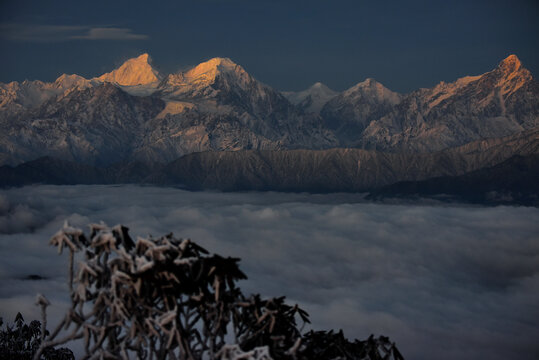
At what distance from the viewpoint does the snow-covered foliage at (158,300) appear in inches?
1167

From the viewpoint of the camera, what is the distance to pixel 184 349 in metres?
30.1

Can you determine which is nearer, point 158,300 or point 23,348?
point 158,300

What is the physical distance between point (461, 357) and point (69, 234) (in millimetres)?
185999

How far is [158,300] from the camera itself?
105 feet

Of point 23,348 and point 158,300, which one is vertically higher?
point 158,300

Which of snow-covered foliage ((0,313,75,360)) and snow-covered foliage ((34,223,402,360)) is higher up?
snow-covered foliage ((34,223,402,360))

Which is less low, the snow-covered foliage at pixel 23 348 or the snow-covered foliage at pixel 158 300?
the snow-covered foliage at pixel 158 300

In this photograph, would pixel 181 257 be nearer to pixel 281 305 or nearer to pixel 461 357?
pixel 281 305

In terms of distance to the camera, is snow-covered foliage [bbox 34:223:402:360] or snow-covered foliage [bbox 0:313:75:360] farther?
snow-covered foliage [bbox 0:313:75:360]

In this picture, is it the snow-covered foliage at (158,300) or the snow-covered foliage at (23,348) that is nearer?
the snow-covered foliage at (158,300)

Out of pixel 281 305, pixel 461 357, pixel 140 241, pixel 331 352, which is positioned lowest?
pixel 461 357

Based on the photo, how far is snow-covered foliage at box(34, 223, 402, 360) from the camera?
1167 inches

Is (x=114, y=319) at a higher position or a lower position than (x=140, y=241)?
lower

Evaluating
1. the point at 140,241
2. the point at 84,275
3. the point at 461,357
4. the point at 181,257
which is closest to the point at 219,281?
the point at 181,257
